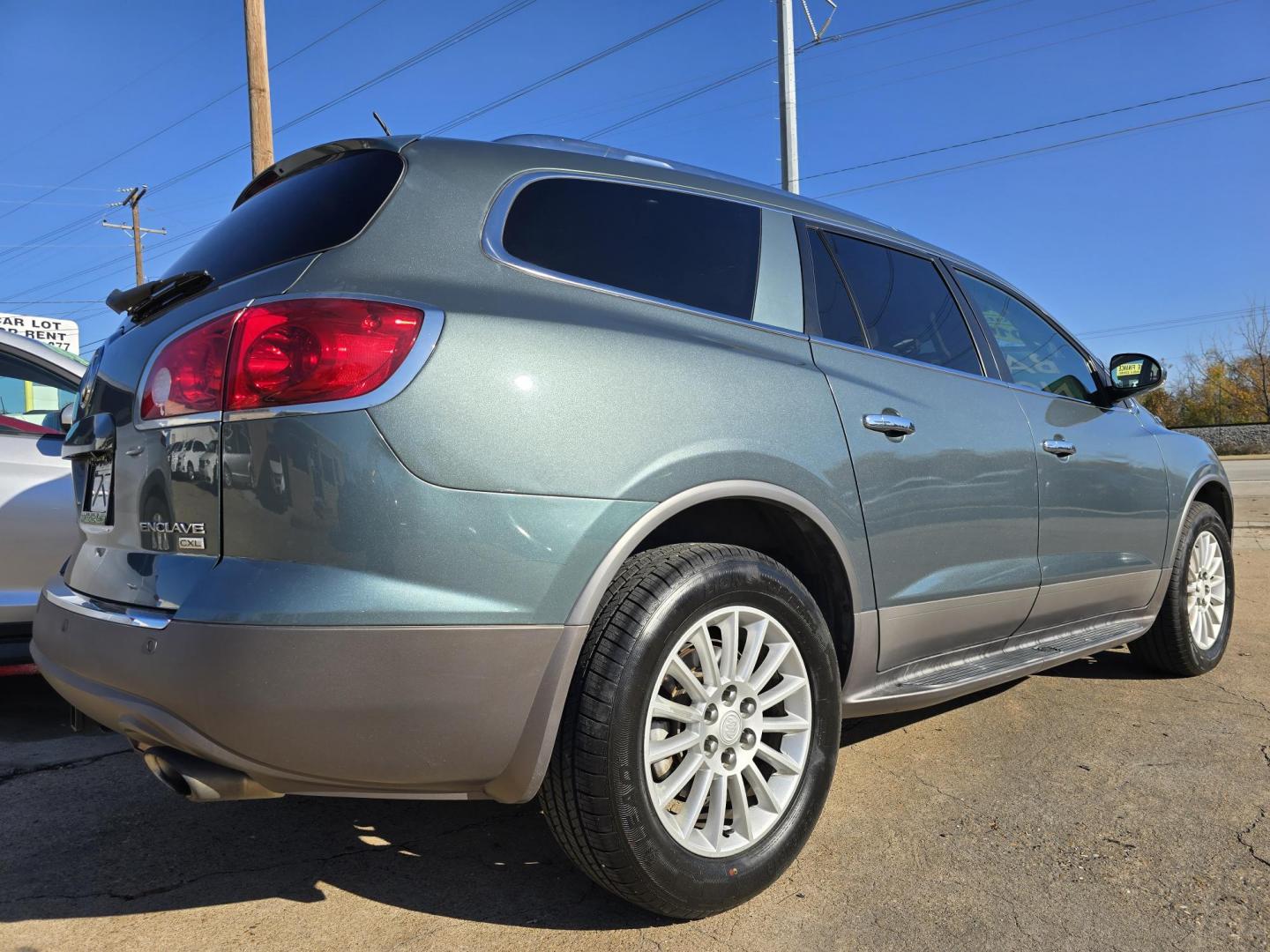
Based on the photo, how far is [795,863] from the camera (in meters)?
2.56

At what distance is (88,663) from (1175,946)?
2429 mm

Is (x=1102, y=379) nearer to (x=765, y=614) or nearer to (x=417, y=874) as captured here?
(x=765, y=614)

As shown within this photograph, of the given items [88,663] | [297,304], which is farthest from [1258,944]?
[88,663]

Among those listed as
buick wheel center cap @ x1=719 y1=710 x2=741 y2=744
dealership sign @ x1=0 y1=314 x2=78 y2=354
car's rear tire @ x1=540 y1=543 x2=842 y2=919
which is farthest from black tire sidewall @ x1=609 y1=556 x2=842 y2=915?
dealership sign @ x1=0 y1=314 x2=78 y2=354

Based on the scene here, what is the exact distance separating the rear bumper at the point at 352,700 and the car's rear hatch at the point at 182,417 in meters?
0.18

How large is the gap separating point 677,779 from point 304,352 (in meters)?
1.21

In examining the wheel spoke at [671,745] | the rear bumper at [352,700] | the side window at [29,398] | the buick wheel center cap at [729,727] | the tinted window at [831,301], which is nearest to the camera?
the rear bumper at [352,700]

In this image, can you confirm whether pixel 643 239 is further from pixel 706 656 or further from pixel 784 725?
pixel 784 725

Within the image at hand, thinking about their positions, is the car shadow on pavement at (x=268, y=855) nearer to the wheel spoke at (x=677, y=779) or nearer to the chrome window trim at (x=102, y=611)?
the wheel spoke at (x=677, y=779)

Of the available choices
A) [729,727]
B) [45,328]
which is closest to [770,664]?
[729,727]

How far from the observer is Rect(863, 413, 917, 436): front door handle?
2717 millimetres

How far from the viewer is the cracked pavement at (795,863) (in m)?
2.19

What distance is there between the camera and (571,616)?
2004mm

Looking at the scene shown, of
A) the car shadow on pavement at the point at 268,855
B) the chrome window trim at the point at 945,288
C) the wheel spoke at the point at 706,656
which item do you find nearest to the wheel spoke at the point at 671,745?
Answer: the wheel spoke at the point at 706,656
